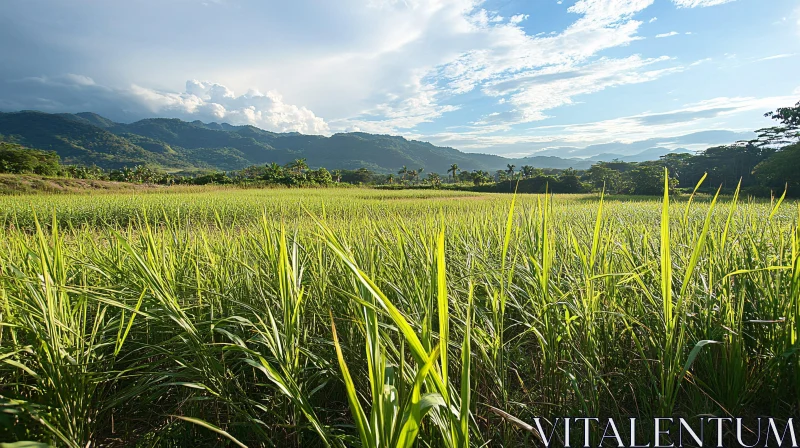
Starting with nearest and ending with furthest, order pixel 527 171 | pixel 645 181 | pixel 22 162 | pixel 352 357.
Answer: pixel 352 357
pixel 22 162
pixel 645 181
pixel 527 171

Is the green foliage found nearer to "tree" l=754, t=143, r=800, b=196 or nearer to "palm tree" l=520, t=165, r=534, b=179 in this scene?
"tree" l=754, t=143, r=800, b=196

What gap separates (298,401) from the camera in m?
0.77

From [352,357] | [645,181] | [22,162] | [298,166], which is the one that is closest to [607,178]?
[645,181]

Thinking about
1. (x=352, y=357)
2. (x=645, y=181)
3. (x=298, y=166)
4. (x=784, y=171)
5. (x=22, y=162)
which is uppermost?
(x=298, y=166)

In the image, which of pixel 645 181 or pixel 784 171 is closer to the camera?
pixel 784 171

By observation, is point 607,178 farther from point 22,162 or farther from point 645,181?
point 22,162

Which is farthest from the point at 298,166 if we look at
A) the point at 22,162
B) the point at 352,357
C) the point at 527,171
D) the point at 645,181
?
the point at 352,357

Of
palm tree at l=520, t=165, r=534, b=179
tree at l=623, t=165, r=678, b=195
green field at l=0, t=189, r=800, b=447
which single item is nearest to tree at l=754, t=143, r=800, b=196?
tree at l=623, t=165, r=678, b=195

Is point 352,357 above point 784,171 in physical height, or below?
below

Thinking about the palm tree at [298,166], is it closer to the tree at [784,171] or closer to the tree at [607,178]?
the tree at [607,178]

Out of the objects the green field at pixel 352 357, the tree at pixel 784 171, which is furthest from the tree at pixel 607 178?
the green field at pixel 352 357

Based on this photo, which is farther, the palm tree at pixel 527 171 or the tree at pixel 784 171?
the palm tree at pixel 527 171

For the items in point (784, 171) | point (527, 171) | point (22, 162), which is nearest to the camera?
point (784, 171)

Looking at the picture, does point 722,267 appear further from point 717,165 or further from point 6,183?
point 717,165
